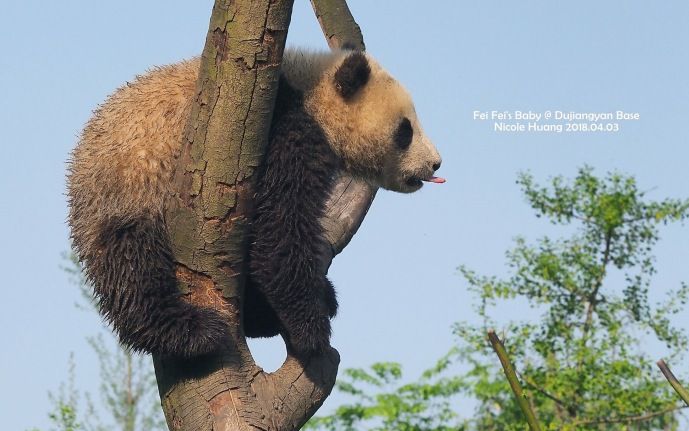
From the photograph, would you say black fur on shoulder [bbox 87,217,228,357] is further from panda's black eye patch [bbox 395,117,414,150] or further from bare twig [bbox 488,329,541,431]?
bare twig [bbox 488,329,541,431]

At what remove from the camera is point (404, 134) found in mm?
6164

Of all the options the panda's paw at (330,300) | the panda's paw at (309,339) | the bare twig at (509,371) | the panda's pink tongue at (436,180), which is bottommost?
the bare twig at (509,371)

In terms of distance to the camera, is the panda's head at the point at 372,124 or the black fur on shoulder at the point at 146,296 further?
the panda's head at the point at 372,124

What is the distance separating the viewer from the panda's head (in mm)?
5781

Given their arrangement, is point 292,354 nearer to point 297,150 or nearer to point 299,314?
point 299,314

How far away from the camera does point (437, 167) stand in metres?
6.19

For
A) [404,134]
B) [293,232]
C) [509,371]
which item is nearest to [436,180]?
[404,134]

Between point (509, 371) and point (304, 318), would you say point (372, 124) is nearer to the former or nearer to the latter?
point (304, 318)

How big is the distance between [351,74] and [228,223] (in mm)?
1689

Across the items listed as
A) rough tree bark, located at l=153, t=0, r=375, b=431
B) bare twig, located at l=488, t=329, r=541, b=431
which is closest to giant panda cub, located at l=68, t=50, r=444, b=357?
rough tree bark, located at l=153, t=0, r=375, b=431

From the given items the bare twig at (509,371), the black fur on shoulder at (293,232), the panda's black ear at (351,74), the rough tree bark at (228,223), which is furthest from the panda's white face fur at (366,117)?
the bare twig at (509,371)

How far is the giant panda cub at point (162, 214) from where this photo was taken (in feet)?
15.2

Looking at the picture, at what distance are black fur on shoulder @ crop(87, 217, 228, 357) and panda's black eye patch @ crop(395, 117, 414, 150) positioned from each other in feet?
6.31

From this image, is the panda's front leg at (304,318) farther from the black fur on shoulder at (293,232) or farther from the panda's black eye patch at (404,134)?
the panda's black eye patch at (404,134)
